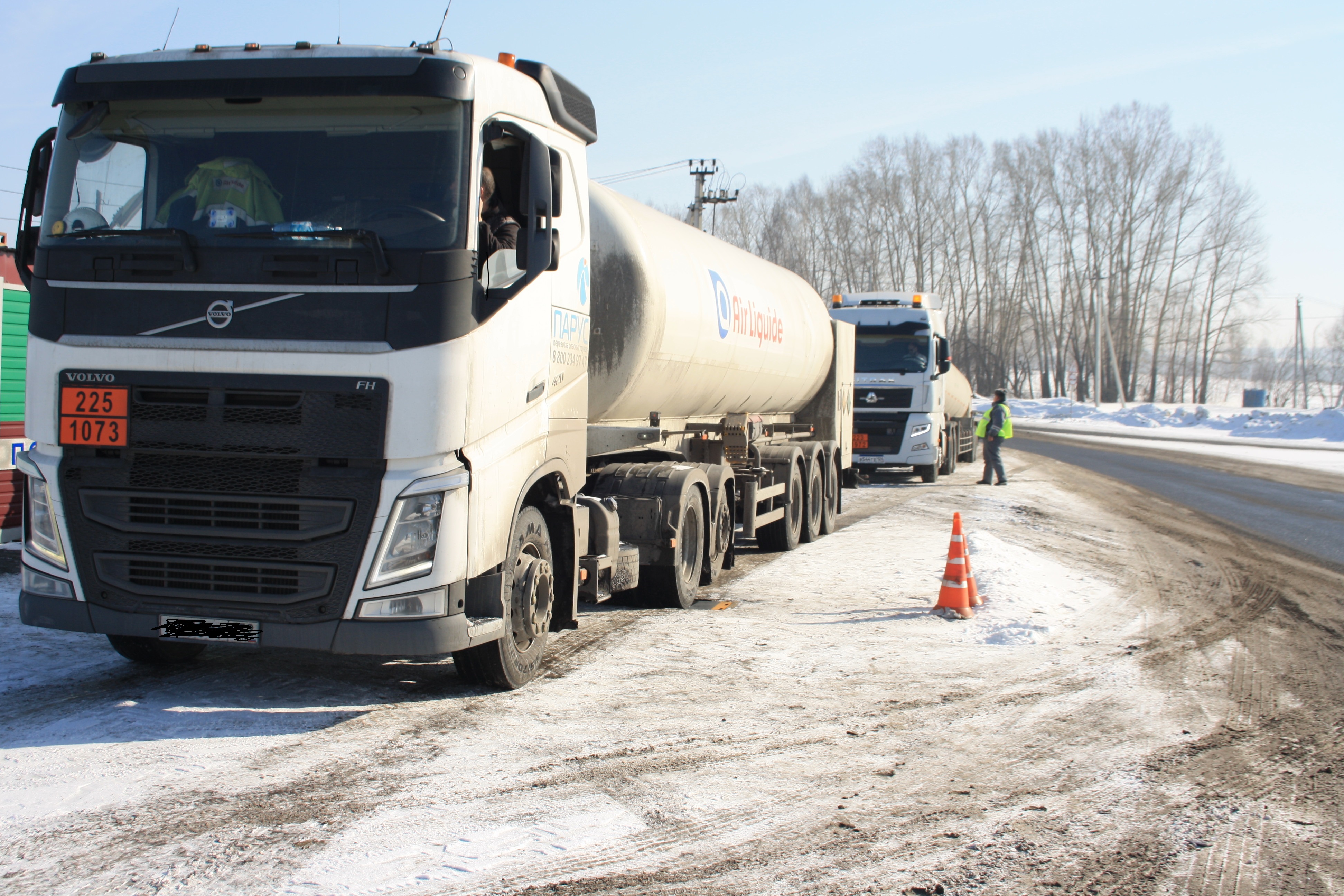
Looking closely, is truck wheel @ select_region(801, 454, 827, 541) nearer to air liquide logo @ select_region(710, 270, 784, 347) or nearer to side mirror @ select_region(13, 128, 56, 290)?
air liquide logo @ select_region(710, 270, 784, 347)

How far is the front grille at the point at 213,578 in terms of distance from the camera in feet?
17.4

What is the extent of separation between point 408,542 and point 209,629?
114cm

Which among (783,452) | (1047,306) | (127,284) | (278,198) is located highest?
(1047,306)

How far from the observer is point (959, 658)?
7.49 m

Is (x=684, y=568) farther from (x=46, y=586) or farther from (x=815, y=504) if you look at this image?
(x=815, y=504)

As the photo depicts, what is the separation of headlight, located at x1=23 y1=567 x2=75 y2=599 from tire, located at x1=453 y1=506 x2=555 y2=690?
203 centimetres

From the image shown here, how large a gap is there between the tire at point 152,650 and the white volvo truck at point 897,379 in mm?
16741

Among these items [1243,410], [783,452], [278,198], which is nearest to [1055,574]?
[783,452]

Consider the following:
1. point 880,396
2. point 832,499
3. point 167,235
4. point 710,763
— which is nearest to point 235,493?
point 167,235

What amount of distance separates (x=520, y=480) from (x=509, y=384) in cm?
57

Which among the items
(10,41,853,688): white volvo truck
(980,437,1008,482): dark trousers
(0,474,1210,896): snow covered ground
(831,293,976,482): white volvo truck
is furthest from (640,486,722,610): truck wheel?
(980,437,1008,482): dark trousers

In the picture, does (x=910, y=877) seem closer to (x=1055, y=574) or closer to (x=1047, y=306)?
(x=1055, y=574)

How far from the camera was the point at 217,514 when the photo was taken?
534 centimetres

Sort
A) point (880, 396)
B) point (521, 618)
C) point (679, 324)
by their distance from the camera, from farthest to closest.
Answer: point (880, 396)
point (679, 324)
point (521, 618)
